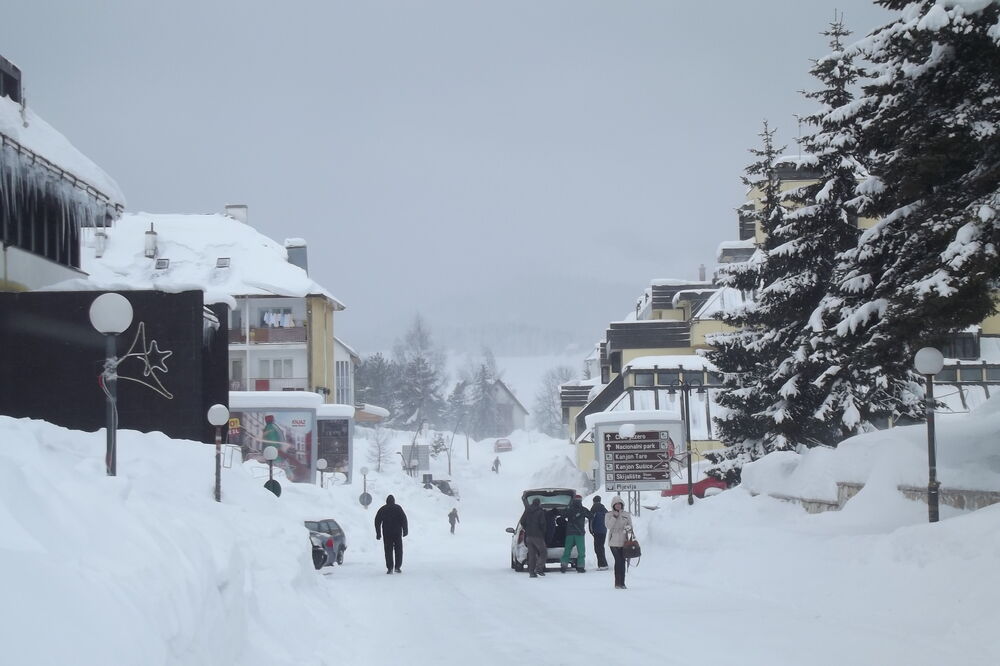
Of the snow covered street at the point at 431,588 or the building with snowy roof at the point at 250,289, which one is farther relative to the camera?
the building with snowy roof at the point at 250,289

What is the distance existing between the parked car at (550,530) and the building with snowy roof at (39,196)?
13.0 metres

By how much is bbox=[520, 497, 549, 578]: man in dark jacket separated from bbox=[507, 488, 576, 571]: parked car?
485 mm

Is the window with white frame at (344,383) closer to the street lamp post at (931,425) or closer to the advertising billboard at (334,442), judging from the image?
the advertising billboard at (334,442)

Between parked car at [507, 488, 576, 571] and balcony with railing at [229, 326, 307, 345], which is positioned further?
balcony with railing at [229, 326, 307, 345]

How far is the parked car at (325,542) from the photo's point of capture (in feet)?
87.9

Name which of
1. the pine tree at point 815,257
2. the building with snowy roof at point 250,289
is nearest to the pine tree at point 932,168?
the pine tree at point 815,257

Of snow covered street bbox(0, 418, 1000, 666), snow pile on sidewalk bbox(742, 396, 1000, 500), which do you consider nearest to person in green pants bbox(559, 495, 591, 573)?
snow covered street bbox(0, 418, 1000, 666)

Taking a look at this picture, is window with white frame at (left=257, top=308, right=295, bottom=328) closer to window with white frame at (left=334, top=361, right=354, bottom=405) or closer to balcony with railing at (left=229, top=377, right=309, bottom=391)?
balcony with railing at (left=229, top=377, right=309, bottom=391)

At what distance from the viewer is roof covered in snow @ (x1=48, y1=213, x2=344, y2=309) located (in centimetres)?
6197

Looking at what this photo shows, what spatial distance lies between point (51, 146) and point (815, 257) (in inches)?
735

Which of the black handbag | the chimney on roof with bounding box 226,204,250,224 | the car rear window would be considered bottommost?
the black handbag

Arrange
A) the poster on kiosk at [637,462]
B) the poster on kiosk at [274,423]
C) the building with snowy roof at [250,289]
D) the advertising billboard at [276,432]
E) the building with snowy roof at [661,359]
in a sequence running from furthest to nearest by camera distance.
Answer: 1. the building with snowy roof at [250,289]
2. the building with snowy roof at [661,359]
3. the advertising billboard at [276,432]
4. the poster on kiosk at [274,423]
5. the poster on kiosk at [637,462]

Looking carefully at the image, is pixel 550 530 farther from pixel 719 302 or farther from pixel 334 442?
pixel 719 302

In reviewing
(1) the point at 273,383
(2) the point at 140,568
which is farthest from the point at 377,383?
(2) the point at 140,568
